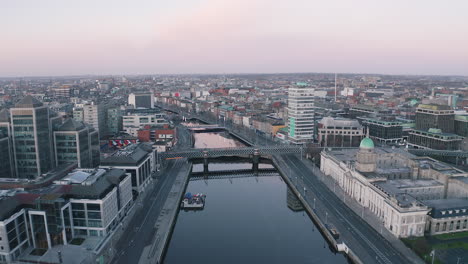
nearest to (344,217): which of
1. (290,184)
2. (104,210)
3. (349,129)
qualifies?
(290,184)

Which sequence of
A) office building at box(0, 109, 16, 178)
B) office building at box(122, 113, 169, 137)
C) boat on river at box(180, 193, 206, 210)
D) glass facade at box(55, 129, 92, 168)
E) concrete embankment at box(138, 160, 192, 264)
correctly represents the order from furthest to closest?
office building at box(122, 113, 169, 137) → glass facade at box(55, 129, 92, 168) → boat on river at box(180, 193, 206, 210) → office building at box(0, 109, 16, 178) → concrete embankment at box(138, 160, 192, 264)

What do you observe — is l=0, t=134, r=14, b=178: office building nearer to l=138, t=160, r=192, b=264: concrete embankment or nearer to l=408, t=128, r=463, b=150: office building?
l=138, t=160, r=192, b=264: concrete embankment

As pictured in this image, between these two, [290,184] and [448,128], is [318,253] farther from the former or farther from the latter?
[448,128]

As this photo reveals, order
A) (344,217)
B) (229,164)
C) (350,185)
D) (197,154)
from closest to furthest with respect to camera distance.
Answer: (344,217), (350,185), (197,154), (229,164)

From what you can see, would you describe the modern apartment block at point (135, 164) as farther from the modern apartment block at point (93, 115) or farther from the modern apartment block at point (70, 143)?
the modern apartment block at point (93, 115)

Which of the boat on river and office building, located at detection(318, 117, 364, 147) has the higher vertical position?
office building, located at detection(318, 117, 364, 147)

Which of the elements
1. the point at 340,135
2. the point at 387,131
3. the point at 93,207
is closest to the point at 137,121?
the point at 340,135

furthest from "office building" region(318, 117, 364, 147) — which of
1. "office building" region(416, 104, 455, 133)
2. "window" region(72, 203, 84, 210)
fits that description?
"window" region(72, 203, 84, 210)
